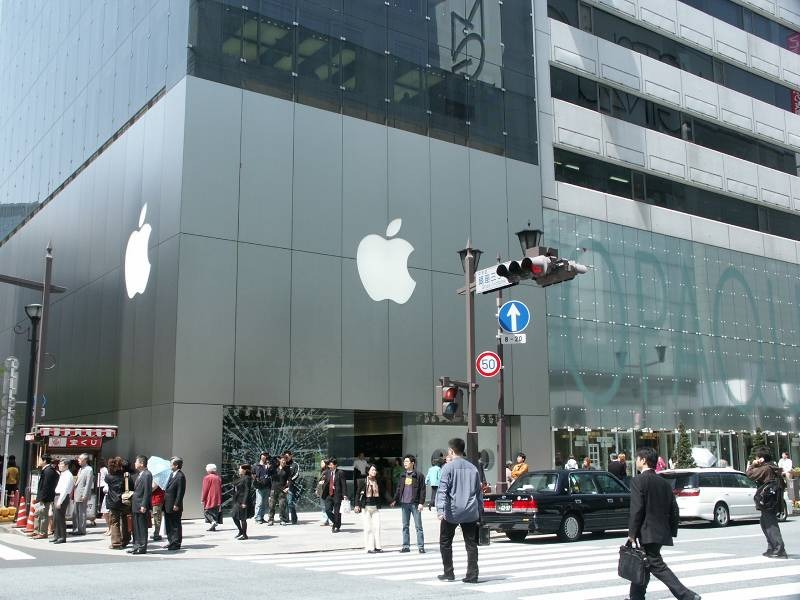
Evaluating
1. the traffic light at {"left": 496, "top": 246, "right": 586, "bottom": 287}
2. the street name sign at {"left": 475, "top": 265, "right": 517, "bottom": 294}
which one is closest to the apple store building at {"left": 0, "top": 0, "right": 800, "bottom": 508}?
the street name sign at {"left": 475, "top": 265, "right": 517, "bottom": 294}

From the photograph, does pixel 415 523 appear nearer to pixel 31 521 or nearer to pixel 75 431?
pixel 31 521

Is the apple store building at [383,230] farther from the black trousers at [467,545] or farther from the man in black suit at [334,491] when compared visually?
the black trousers at [467,545]

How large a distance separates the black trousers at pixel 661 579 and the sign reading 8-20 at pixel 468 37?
2267 centimetres

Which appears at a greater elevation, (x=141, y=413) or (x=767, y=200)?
(x=767, y=200)

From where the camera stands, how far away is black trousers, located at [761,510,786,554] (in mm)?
13375

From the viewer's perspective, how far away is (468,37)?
96.1ft

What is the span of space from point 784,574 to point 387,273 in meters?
16.1

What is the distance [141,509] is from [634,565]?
1011cm

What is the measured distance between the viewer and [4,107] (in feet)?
152

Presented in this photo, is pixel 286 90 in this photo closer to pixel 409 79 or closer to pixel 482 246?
pixel 409 79

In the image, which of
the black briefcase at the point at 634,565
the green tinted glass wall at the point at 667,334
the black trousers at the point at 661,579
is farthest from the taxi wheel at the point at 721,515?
the black briefcase at the point at 634,565

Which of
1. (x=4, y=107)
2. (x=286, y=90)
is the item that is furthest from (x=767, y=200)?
(x=4, y=107)

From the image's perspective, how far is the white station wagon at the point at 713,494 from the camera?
68.0ft

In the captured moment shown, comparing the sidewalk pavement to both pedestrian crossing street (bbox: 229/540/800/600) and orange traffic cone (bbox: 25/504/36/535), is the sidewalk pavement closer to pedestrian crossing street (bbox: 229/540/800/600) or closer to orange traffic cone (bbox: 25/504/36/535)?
orange traffic cone (bbox: 25/504/36/535)
